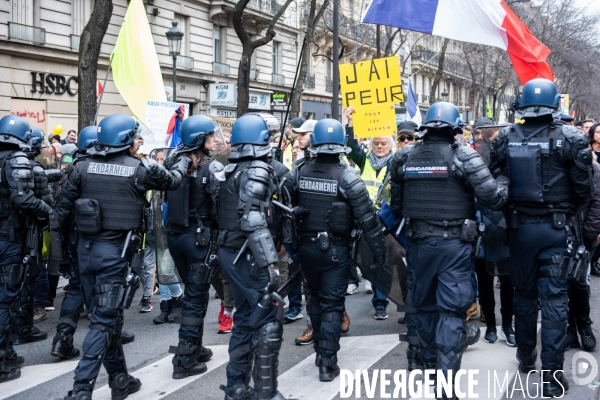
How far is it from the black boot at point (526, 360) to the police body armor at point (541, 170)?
125cm

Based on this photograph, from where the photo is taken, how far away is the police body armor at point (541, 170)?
5.00m

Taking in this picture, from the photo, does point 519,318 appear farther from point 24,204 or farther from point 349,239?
point 24,204

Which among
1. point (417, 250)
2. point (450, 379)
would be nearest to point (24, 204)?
point (417, 250)

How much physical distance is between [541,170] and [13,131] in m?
4.38

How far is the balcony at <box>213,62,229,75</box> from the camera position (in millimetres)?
28562

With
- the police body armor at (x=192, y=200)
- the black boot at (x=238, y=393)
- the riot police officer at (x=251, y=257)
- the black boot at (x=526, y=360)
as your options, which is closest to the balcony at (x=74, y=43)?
the police body armor at (x=192, y=200)

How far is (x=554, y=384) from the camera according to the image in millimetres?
4949

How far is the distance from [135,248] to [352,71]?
3775 millimetres

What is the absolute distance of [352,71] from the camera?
25.7ft

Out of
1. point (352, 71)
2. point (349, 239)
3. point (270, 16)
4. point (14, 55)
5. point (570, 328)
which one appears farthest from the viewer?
point (270, 16)

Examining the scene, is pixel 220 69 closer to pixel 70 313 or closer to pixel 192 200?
pixel 70 313

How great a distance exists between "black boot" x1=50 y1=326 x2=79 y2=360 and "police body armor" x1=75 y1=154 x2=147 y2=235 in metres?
1.48

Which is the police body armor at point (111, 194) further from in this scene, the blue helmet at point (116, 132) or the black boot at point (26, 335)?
the black boot at point (26, 335)

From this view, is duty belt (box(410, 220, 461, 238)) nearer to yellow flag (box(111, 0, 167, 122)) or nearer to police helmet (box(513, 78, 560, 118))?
police helmet (box(513, 78, 560, 118))
